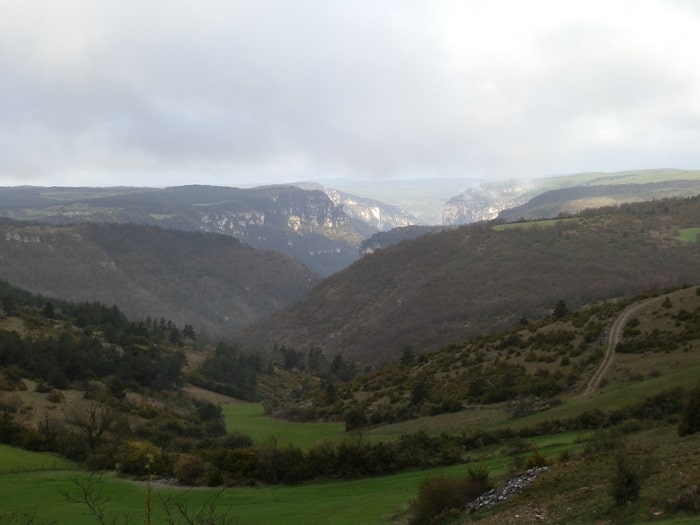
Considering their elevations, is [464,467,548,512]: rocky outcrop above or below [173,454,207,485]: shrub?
above

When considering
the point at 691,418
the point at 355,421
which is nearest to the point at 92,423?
the point at 355,421

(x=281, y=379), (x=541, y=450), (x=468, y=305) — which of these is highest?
(x=541, y=450)

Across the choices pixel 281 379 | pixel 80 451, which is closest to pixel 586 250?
pixel 281 379

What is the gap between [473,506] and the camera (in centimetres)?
1752

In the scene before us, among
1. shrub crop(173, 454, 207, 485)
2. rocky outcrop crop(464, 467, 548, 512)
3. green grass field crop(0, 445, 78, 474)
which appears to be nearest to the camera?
rocky outcrop crop(464, 467, 548, 512)

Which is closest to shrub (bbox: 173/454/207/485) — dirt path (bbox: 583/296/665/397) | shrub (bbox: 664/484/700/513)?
dirt path (bbox: 583/296/665/397)

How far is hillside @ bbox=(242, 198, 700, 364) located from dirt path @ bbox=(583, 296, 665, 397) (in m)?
41.4

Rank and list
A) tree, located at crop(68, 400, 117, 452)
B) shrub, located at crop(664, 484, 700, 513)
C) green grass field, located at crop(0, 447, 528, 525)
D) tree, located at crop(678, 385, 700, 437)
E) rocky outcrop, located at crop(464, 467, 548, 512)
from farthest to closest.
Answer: tree, located at crop(68, 400, 117, 452), green grass field, located at crop(0, 447, 528, 525), tree, located at crop(678, 385, 700, 437), rocky outcrop, located at crop(464, 467, 548, 512), shrub, located at crop(664, 484, 700, 513)

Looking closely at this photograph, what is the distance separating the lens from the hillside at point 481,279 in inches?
4046

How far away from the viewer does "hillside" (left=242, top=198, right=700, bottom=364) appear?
103m

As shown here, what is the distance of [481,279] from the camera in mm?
126438

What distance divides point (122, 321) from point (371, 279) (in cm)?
7613

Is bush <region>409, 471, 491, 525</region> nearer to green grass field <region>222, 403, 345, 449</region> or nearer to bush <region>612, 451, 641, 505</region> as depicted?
bush <region>612, 451, 641, 505</region>

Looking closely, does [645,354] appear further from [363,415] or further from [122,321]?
[122,321]
